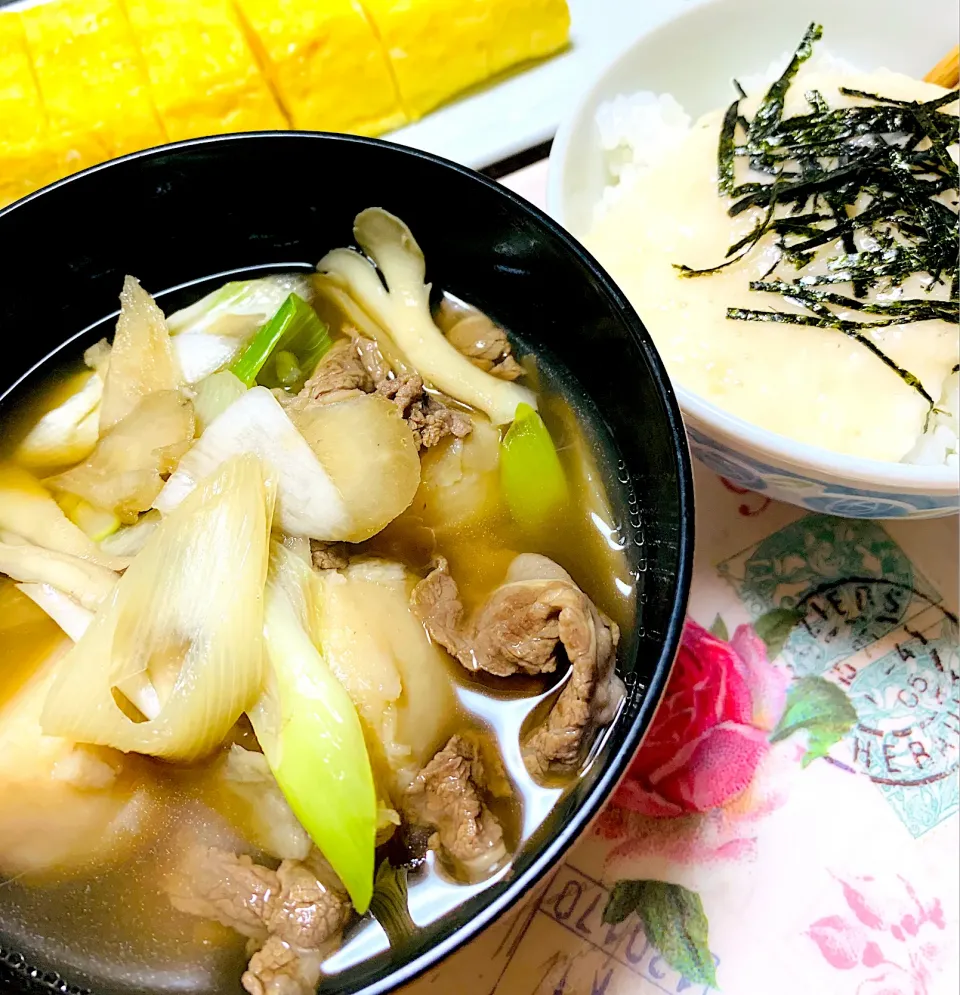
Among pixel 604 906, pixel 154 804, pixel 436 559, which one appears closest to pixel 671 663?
pixel 436 559

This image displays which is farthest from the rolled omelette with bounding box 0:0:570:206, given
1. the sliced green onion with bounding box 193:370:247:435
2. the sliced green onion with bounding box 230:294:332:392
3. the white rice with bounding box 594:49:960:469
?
the sliced green onion with bounding box 193:370:247:435

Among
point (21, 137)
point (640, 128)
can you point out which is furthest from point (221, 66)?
point (640, 128)

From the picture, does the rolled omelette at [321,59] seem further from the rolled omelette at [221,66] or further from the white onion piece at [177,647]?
the white onion piece at [177,647]

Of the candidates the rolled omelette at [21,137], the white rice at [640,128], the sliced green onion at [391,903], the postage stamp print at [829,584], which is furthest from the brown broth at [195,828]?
the rolled omelette at [21,137]

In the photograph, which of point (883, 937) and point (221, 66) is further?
point (221, 66)

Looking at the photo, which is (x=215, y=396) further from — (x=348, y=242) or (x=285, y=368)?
(x=348, y=242)

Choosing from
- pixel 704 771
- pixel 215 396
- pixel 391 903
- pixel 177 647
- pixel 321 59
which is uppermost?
pixel 321 59

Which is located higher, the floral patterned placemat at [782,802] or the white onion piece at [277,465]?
the white onion piece at [277,465]
